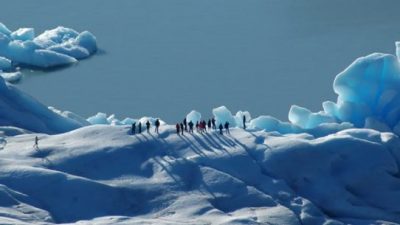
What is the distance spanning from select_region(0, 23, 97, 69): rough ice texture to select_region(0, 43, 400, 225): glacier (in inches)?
1075

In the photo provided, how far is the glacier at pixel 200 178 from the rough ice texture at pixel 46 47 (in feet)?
89.6

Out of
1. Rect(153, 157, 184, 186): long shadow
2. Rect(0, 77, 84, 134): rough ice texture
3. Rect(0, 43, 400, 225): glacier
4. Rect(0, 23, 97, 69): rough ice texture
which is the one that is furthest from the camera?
Rect(0, 23, 97, 69): rough ice texture

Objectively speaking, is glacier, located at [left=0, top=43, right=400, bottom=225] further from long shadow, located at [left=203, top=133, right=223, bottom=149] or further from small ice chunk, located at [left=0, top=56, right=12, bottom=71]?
small ice chunk, located at [left=0, top=56, right=12, bottom=71]

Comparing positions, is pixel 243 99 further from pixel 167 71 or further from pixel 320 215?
pixel 320 215

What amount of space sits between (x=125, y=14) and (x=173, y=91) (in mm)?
21445

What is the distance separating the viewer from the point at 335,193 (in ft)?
126

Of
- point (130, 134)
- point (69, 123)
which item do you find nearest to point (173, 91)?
point (69, 123)

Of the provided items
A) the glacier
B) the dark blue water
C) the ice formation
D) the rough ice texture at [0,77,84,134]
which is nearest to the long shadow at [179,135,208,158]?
the glacier

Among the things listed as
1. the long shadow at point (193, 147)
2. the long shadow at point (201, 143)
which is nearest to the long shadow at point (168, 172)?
the long shadow at point (193, 147)

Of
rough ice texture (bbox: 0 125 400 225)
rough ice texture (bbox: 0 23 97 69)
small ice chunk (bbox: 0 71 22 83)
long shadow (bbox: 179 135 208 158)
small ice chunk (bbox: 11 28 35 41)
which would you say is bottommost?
rough ice texture (bbox: 0 125 400 225)

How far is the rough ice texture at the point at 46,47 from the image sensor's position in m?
69.4

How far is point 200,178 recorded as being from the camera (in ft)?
125

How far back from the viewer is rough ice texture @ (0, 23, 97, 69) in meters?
69.4

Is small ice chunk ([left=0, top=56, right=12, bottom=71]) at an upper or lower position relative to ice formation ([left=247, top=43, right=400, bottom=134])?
upper
